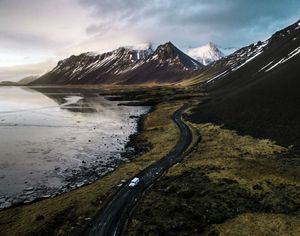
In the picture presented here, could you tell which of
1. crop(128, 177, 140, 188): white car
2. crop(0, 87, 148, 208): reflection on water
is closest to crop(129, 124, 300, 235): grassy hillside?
crop(128, 177, 140, 188): white car

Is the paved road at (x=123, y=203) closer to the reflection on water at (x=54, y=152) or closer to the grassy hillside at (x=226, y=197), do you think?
the grassy hillside at (x=226, y=197)

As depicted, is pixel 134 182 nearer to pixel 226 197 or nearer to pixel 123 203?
pixel 123 203

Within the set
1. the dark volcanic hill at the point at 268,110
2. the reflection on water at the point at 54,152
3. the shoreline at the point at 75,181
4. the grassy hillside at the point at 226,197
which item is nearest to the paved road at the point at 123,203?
the grassy hillside at the point at 226,197

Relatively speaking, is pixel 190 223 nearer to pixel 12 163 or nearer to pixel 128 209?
pixel 128 209

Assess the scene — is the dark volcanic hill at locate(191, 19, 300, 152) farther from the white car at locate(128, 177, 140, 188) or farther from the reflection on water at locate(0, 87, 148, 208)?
the white car at locate(128, 177, 140, 188)

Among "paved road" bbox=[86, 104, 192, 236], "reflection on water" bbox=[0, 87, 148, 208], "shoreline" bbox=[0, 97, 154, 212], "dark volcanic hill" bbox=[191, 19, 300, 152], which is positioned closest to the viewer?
"paved road" bbox=[86, 104, 192, 236]

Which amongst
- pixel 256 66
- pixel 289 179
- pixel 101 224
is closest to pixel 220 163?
pixel 289 179

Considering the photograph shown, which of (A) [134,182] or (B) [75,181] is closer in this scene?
(A) [134,182]

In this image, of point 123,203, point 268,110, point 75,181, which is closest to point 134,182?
point 123,203
